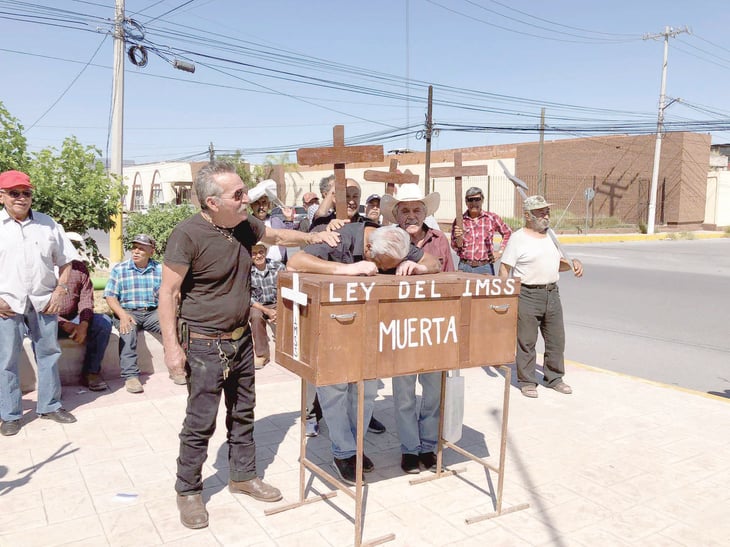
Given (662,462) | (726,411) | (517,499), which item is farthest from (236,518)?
(726,411)

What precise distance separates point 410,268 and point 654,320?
7498mm

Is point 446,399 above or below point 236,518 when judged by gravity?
above

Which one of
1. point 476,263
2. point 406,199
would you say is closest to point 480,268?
→ point 476,263

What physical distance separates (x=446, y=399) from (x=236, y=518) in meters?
1.44

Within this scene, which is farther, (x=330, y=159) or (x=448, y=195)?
(x=448, y=195)

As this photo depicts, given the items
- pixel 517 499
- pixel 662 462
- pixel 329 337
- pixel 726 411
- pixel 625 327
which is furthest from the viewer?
pixel 625 327

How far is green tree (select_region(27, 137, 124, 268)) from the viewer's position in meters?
6.70

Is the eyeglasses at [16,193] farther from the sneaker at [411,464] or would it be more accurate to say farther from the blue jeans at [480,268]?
the blue jeans at [480,268]

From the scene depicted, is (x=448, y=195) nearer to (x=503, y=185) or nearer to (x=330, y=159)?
(x=503, y=185)

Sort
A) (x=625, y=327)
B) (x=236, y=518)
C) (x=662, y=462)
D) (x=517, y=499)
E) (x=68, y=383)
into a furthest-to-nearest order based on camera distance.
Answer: (x=625, y=327) → (x=68, y=383) → (x=662, y=462) → (x=517, y=499) → (x=236, y=518)

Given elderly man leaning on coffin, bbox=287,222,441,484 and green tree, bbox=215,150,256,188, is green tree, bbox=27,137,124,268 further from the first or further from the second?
green tree, bbox=215,150,256,188

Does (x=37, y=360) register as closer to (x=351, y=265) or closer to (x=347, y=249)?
(x=347, y=249)

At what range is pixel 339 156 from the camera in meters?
4.14

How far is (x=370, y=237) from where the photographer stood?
367cm
